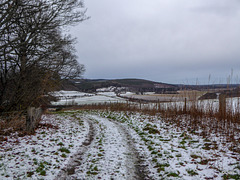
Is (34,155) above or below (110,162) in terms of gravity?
above

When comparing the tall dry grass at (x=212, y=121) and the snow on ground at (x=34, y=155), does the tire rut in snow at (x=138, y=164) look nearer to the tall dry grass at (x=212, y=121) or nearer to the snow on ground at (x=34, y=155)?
the snow on ground at (x=34, y=155)

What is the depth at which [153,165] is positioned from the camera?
502cm

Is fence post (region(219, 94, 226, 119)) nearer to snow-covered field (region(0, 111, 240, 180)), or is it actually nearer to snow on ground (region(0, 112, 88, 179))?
snow-covered field (region(0, 111, 240, 180))

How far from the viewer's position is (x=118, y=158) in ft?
17.9

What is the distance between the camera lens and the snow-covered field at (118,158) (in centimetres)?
428

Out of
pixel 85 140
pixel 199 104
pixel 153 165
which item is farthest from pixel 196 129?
pixel 85 140

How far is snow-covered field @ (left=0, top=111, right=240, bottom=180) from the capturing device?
428 centimetres

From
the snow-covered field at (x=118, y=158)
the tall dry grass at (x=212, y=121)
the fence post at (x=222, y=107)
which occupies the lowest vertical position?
the snow-covered field at (x=118, y=158)

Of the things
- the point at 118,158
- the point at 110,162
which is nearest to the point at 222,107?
the point at 118,158

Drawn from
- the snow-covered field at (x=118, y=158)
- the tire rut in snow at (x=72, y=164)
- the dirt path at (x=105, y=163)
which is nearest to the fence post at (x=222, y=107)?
the snow-covered field at (x=118, y=158)

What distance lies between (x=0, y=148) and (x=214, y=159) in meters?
6.59

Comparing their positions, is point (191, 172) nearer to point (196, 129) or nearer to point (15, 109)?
point (196, 129)

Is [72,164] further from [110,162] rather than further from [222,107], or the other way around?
[222,107]

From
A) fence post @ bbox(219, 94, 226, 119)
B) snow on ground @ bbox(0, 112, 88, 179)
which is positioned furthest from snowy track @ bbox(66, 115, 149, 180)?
fence post @ bbox(219, 94, 226, 119)
